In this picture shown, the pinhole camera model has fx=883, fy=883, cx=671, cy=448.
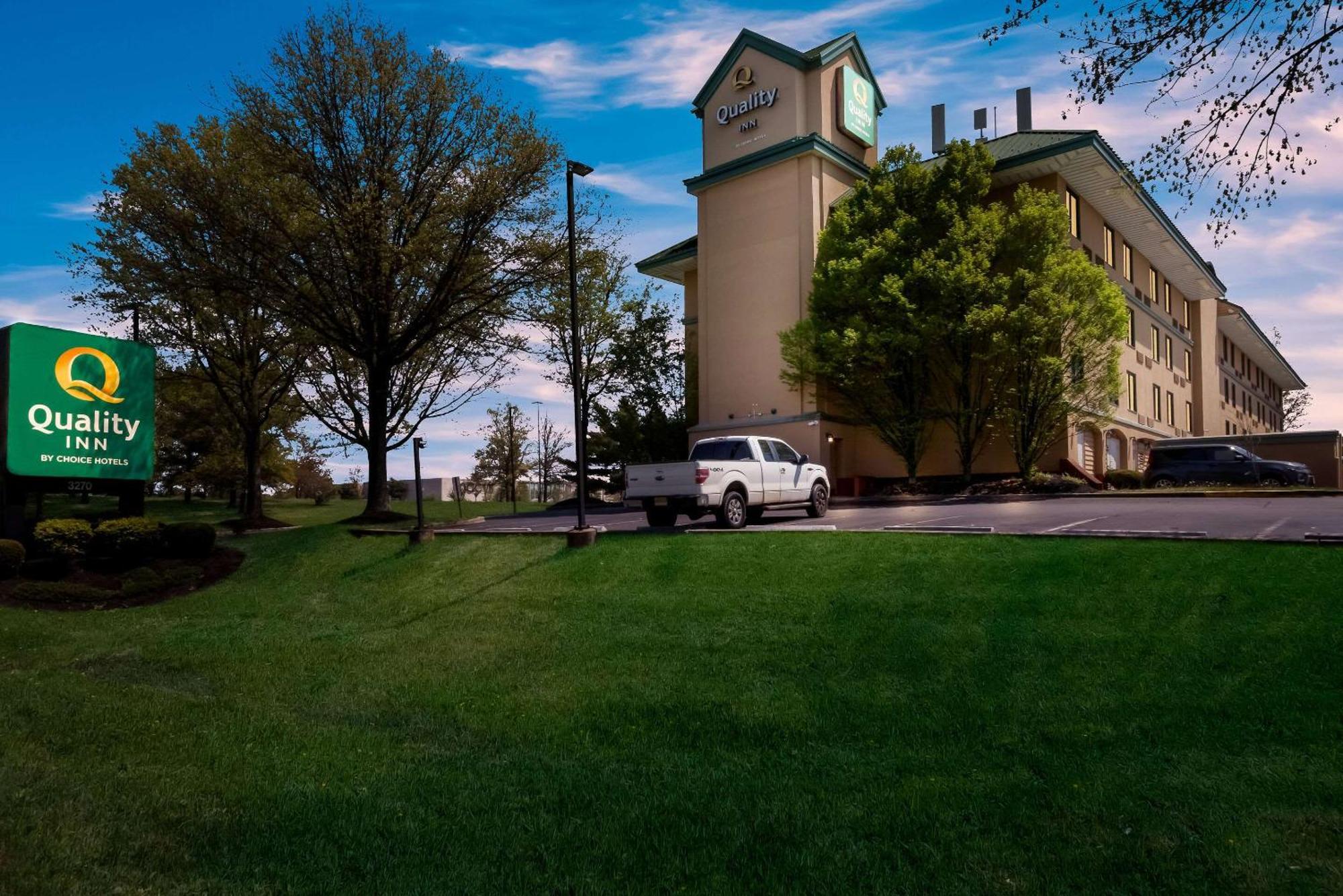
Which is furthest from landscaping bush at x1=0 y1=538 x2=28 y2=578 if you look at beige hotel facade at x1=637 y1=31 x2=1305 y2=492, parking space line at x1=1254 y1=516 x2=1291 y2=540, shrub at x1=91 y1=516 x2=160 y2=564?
beige hotel facade at x1=637 y1=31 x2=1305 y2=492

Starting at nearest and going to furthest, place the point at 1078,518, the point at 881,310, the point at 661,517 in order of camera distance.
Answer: the point at 1078,518 → the point at 661,517 → the point at 881,310

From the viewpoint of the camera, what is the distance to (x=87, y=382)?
1945 cm

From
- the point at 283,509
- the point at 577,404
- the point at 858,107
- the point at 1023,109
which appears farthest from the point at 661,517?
the point at 283,509

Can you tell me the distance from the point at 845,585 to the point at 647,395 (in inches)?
1258

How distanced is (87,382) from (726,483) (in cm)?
1422

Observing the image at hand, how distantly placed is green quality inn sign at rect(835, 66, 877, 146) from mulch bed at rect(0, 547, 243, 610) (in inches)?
1149

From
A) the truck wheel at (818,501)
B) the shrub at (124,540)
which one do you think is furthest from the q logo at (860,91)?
the shrub at (124,540)

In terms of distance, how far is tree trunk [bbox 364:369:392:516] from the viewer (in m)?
27.4

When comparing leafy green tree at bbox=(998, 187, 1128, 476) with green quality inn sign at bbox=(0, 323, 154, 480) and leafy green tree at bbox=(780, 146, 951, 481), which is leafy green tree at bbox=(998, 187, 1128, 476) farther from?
green quality inn sign at bbox=(0, 323, 154, 480)

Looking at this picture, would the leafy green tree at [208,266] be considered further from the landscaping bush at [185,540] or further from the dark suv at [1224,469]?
the dark suv at [1224,469]

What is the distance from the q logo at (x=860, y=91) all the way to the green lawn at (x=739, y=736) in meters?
29.4

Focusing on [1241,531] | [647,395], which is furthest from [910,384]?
[1241,531]

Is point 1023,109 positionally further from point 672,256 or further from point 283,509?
point 283,509

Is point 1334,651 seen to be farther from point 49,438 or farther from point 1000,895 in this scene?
point 49,438
